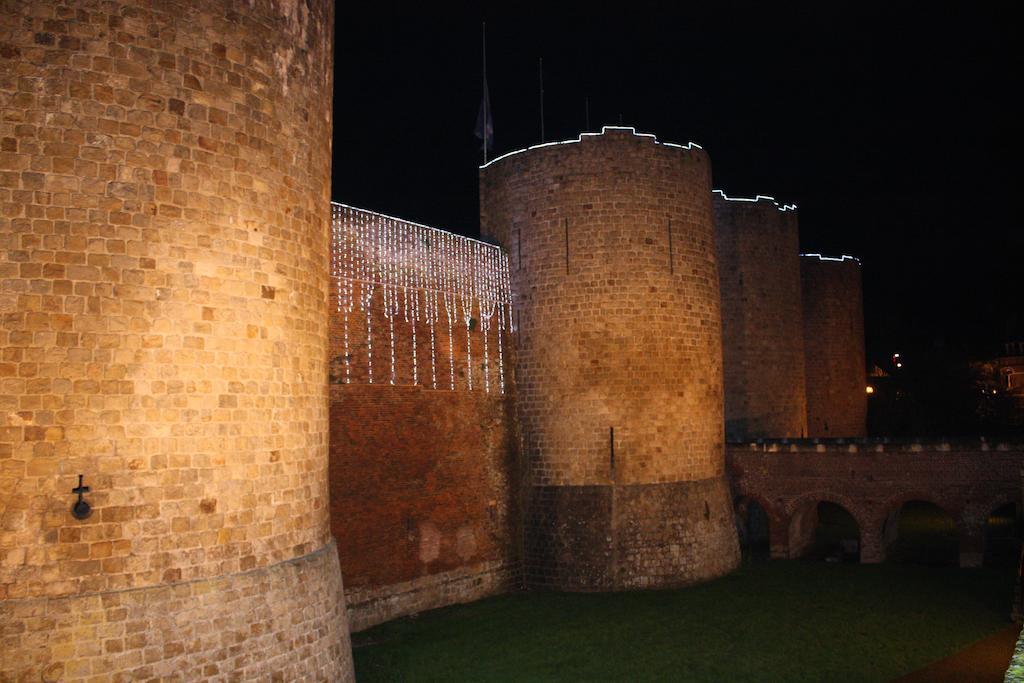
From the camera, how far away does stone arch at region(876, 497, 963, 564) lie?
58.9 ft

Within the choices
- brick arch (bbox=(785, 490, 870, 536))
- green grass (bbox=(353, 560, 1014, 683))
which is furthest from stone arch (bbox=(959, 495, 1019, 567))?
brick arch (bbox=(785, 490, 870, 536))

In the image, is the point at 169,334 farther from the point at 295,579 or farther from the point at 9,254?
the point at 295,579

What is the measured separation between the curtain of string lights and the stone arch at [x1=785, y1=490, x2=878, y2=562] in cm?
790

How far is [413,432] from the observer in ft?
45.4

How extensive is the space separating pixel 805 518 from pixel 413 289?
12.0 meters

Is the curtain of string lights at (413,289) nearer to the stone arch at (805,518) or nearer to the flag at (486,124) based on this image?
the flag at (486,124)

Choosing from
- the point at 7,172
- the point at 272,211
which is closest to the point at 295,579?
the point at 272,211

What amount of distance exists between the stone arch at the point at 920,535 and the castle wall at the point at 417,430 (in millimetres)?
8770

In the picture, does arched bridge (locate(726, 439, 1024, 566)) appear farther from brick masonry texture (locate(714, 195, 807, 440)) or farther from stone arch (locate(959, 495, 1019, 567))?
brick masonry texture (locate(714, 195, 807, 440))

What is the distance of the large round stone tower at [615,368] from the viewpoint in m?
15.5

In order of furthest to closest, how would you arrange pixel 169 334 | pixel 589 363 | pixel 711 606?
pixel 589 363 < pixel 711 606 < pixel 169 334

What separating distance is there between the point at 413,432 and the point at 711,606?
5.86 metres

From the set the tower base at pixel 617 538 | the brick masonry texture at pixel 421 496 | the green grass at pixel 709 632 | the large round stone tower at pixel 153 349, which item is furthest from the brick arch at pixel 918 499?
the large round stone tower at pixel 153 349

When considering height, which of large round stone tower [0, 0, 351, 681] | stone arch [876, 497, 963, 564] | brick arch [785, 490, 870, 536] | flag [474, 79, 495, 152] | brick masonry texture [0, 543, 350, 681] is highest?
flag [474, 79, 495, 152]
